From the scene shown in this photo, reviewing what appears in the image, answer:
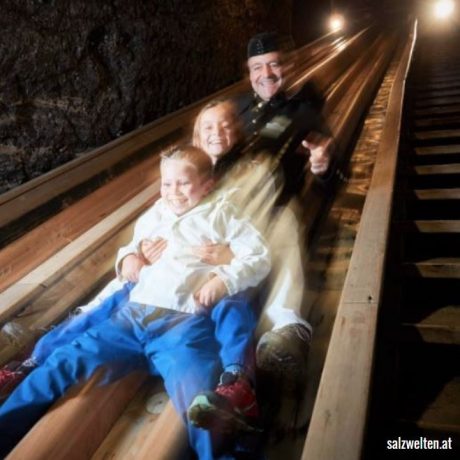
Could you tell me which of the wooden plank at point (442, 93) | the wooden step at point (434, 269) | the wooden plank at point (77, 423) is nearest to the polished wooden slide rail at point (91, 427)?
the wooden plank at point (77, 423)

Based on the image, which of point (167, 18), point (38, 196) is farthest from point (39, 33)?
point (167, 18)

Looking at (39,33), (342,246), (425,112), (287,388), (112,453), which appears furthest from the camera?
(425,112)

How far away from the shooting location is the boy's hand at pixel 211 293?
122 centimetres

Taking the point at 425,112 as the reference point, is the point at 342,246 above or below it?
below

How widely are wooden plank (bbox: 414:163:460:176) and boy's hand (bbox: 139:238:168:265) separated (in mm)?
1921

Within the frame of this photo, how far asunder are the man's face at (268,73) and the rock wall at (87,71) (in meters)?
1.59

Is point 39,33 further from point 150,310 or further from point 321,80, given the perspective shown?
point 321,80

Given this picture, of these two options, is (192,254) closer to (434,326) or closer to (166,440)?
(166,440)

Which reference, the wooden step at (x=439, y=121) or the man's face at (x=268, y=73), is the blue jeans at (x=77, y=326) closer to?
the man's face at (x=268, y=73)

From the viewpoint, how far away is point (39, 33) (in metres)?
2.87

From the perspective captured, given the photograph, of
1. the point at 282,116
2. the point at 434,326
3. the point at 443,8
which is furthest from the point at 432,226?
the point at 443,8

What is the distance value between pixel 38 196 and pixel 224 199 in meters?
1.43

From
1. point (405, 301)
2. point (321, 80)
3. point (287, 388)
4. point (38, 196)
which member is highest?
point (321, 80)

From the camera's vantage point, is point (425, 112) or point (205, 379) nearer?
point (205, 379)
